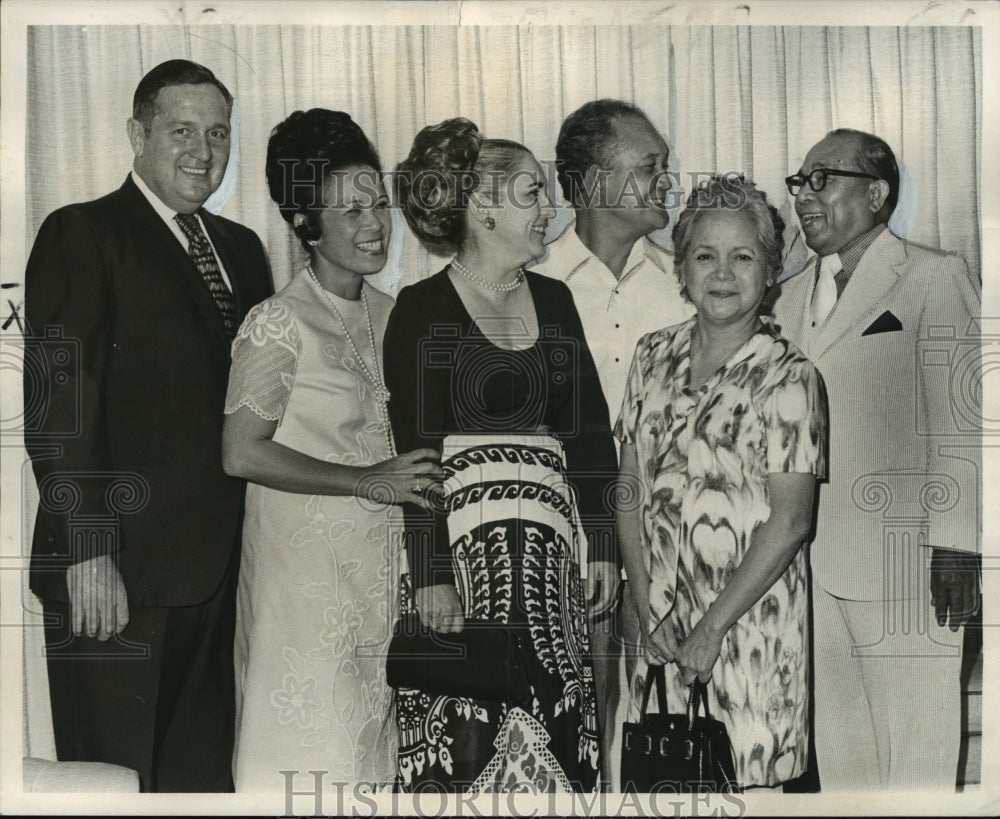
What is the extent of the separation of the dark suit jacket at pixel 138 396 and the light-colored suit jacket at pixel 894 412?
174 centimetres

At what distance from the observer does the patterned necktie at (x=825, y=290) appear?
3.46m

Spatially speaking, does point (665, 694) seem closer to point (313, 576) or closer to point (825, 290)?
point (313, 576)

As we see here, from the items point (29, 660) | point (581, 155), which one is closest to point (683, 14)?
point (581, 155)

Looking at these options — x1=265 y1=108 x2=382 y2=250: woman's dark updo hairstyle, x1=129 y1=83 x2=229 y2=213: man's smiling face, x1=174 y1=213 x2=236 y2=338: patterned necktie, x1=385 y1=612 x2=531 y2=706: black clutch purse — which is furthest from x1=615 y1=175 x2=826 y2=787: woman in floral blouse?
x1=129 y1=83 x2=229 y2=213: man's smiling face

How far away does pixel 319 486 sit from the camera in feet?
11.0

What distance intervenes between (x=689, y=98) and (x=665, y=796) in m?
2.14

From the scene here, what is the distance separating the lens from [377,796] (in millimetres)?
3400

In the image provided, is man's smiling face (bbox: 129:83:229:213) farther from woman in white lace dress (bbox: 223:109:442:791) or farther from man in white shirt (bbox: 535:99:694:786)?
man in white shirt (bbox: 535:99:694:786)

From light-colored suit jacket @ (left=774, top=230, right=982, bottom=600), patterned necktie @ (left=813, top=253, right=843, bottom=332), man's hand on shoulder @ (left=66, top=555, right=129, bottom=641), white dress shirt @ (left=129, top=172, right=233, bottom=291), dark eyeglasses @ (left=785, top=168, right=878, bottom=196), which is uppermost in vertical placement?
dark eyeglasses @ (left=785, top=168, right=878, bottom=196)

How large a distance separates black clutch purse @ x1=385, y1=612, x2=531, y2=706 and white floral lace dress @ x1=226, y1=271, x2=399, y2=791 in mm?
68

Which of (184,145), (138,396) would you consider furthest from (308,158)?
(138,396)

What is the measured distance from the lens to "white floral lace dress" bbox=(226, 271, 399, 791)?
334 cm

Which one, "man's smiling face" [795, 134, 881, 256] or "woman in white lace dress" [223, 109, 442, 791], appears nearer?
"woman in white lace dress" [223, 109, 442, 791]

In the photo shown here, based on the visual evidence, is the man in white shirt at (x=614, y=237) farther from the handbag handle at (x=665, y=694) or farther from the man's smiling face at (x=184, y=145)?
the man's smiling face at (x=184, y=145)
